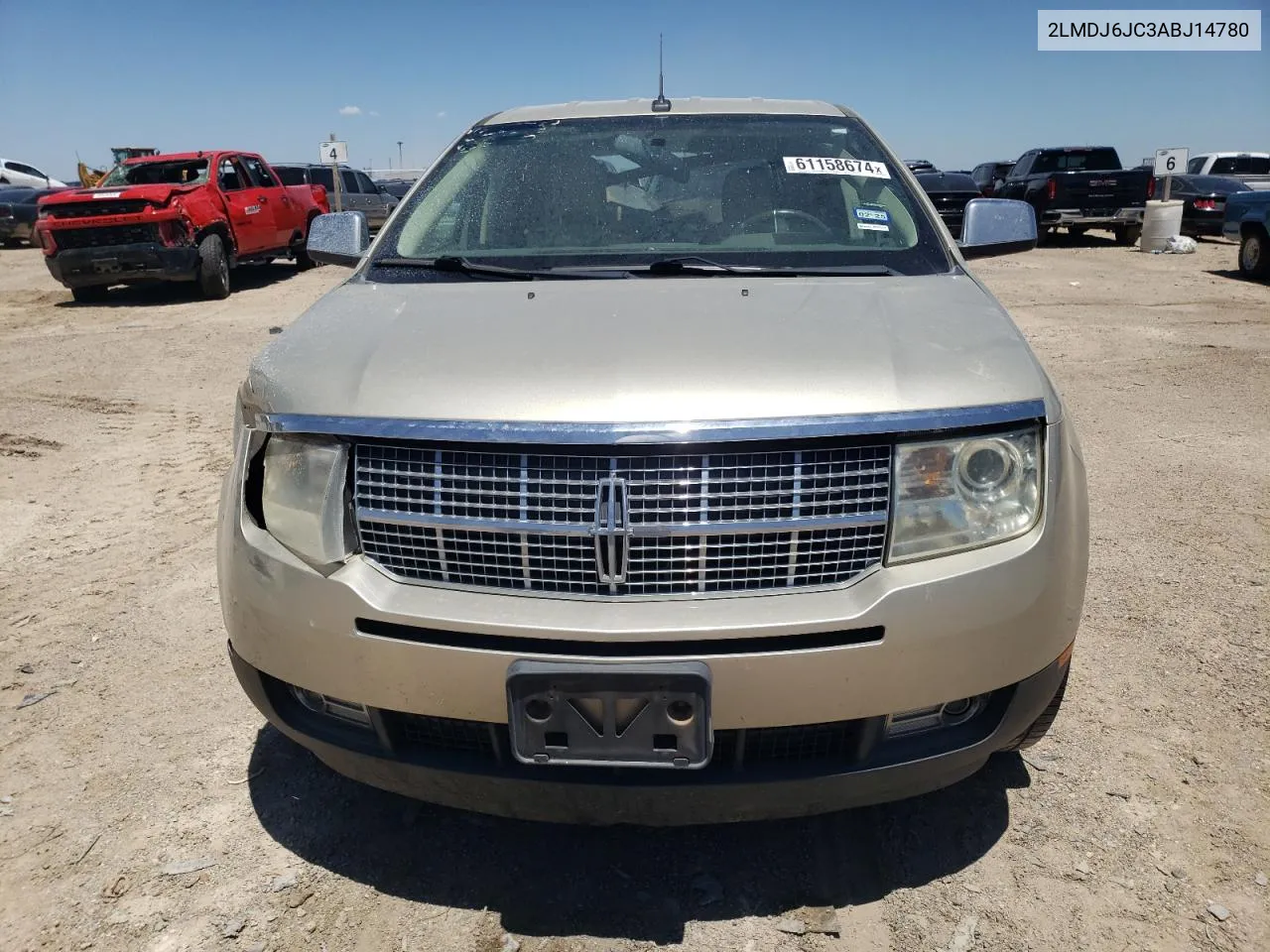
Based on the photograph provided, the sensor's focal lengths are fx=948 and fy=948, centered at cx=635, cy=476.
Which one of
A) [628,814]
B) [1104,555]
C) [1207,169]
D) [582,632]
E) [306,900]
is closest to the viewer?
[582,632]

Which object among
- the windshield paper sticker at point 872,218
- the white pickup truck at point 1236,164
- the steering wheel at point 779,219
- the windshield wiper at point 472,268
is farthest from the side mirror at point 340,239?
the white pickup truck at point 1236,164

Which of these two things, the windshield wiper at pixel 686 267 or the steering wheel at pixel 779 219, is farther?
the steering wheel at pixel 779 219

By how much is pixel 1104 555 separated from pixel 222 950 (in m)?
3.67

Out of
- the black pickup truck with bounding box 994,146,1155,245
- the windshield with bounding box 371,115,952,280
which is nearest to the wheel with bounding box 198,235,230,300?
the windshield with bounding box 371,115,952,280

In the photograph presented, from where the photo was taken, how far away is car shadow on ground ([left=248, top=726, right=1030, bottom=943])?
224 cm

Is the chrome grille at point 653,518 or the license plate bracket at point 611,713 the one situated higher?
the chrome grille at point 653,518

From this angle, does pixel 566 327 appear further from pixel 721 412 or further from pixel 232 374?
pixel 232 374

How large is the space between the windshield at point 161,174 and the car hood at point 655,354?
38.8 ft

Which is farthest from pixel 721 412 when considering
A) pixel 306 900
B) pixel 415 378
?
pixel 306 900

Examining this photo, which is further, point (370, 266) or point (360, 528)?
point (370, 266)

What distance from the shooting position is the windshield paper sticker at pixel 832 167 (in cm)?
318

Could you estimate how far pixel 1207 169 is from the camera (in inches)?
846

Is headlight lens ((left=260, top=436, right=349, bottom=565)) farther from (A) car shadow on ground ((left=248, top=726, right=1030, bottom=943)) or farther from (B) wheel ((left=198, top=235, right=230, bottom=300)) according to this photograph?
(B) wheel ((left=198, top=235, right=230, bottom=300))

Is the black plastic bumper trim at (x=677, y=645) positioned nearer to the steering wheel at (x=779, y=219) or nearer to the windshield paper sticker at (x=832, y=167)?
the steering wheel at (x=779, y=219)
